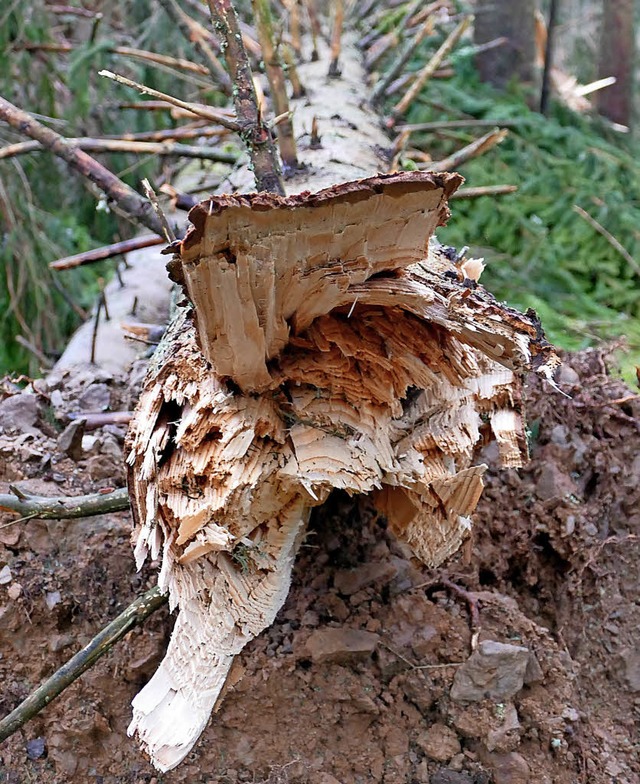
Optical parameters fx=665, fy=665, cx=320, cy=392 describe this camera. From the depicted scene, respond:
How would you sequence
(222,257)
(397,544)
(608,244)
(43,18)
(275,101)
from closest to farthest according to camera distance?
1. (222,257)
2. (397,544)
3. (275,101)
4. (43,18)
5. (608,244)

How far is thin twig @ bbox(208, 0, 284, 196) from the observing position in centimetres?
174

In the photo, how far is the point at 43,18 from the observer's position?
4391 mm

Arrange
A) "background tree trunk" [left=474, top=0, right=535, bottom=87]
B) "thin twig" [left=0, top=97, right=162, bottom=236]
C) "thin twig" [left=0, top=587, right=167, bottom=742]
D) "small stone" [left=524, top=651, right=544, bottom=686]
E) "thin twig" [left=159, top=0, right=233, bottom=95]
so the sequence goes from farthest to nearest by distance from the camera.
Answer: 1. "background tree trunk" [left=474, top=0, right=535, bottom=87]
2. "thin twig" [left=159, top=0, right=233, bottom=95]
3. "thin twig" [left=0, top=97, right=162, bottom=236]
4. "small stone" [left=524, top=651, right=544, bottom=686]
5. "thin twig" [left=0, top=587, right=167, bottom=742]

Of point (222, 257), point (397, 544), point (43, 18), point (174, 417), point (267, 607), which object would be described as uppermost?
point (43, 18)

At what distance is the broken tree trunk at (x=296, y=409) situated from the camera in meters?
1.21

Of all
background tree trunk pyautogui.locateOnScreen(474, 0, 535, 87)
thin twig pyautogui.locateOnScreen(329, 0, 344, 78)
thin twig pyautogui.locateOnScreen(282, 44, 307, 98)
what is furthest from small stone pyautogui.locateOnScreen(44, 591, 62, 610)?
background tree trunk pyautogui.locateOnScreen(474, 0, 535, 87)

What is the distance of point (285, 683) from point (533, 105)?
586 centimetres

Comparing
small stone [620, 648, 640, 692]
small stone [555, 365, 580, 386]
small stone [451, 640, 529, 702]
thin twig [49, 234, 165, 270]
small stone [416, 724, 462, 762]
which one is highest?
thin twig [49, 234, 165, 270]

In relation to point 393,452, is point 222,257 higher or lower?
higher

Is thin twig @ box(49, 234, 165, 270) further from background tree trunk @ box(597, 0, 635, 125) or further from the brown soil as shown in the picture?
background tree trunk @ box(597, 0, 635, 125)

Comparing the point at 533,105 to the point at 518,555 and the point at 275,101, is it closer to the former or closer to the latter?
the point at 275,101

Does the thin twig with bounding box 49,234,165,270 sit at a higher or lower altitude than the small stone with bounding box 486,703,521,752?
higher

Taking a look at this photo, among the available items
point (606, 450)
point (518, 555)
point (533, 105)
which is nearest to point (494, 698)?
point (518, 555)

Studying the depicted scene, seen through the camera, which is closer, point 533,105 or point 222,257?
point 222,257
